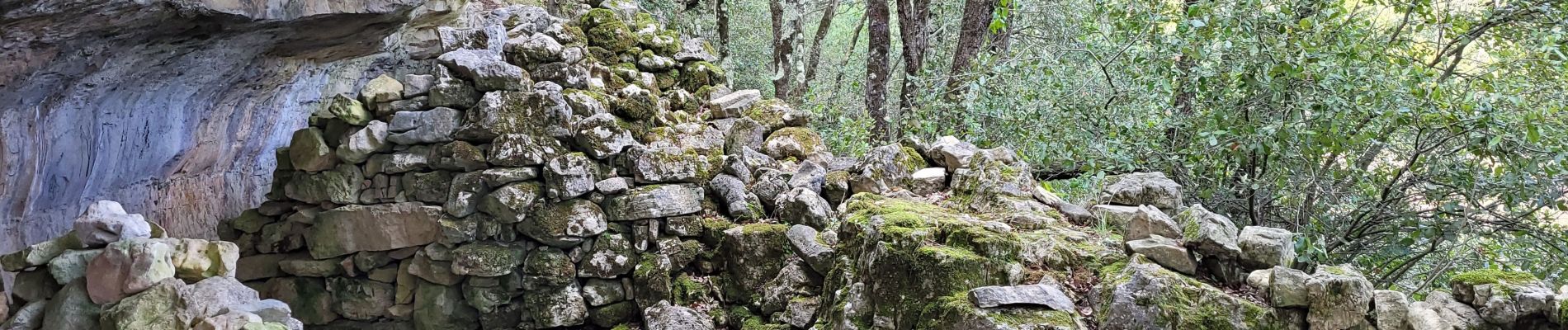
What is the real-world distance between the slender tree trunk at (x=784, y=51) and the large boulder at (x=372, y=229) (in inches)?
206

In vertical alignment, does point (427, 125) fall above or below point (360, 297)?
above

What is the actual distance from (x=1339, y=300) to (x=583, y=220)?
3.80 m

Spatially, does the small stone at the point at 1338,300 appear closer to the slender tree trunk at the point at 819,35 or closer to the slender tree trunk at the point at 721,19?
the slender tree trunk at the point at 721,19

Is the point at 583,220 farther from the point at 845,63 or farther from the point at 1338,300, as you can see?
the point at 845,63

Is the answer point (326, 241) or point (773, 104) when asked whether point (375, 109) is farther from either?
point (773, 104)

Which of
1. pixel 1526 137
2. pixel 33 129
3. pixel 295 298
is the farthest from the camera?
pixel 295 298

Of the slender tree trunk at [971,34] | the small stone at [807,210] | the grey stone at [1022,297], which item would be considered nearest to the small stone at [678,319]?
the small stone at [807,210]

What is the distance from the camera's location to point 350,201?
5734 millimetres

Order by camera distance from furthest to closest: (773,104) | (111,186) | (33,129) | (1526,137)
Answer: (773,104) < (111,186) < (33,129) < (1526,137)

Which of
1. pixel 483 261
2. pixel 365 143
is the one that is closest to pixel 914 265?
pixel 483 261

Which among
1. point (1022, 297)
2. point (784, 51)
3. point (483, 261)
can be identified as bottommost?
point (784, 51)

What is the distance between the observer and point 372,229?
5.71 m

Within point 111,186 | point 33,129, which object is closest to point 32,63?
point 33,129

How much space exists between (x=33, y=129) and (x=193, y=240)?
135 centimetres
